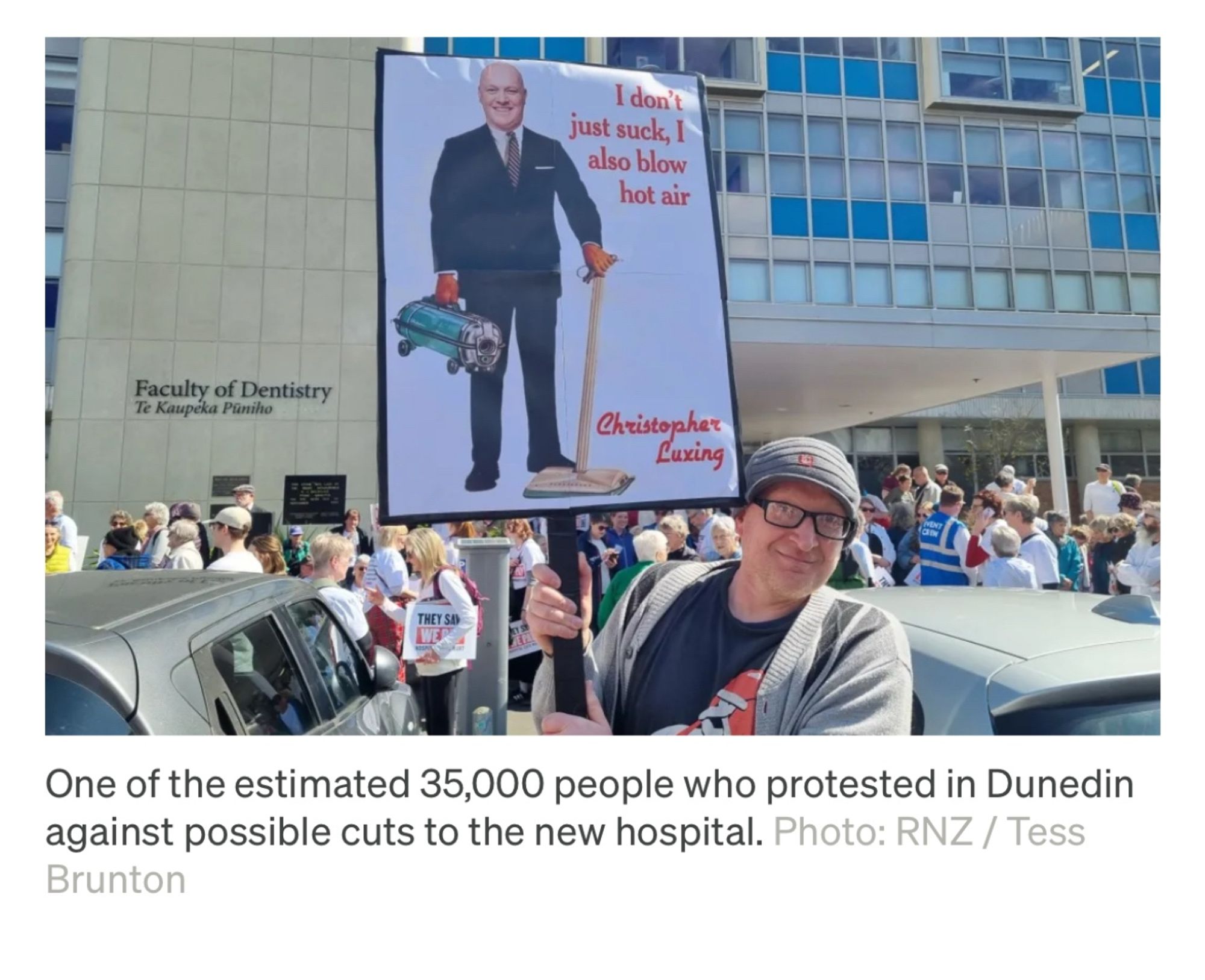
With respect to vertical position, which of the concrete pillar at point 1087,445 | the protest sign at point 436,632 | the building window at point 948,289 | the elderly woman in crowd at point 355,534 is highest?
the building window at point 948,289

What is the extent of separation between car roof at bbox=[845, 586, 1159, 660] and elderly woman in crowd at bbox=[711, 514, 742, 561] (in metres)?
1.80

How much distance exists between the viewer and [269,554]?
5.40 metres

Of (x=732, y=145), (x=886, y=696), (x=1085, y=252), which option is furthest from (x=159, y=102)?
(x=1085, y=252)

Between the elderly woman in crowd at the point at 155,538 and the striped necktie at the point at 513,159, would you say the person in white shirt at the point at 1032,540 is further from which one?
the elderly woman in crowd at the point at 155,538

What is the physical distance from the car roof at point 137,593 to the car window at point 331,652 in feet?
0.36

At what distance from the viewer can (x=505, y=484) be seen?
1.78 metres

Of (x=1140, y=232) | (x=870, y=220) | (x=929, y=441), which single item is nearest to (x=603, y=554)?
(x=870, y=220)

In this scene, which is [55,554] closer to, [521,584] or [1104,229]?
[521,584]

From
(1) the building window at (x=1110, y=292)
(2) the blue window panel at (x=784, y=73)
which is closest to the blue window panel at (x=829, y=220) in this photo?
(2) the blue window panel at (x=784, y=73)

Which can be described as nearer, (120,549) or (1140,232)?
(120,549)

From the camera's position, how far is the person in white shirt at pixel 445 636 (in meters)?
4.58

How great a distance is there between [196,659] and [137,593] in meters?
0.47

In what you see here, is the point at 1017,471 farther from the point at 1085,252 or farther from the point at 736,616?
the point at 736,616
